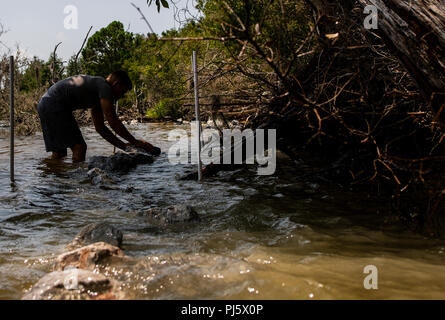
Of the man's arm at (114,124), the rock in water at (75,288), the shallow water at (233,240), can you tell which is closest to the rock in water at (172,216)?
the shallow water at (233,240)

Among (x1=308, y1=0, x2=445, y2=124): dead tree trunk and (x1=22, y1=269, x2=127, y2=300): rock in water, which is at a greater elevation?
(x1=308, y1=0, x2=445, y2=124): dead tree trunk

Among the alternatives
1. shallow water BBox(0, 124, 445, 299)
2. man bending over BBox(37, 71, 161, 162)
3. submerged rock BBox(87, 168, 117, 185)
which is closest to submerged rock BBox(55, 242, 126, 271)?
shallow water BBox(0, 124, 445, 299)

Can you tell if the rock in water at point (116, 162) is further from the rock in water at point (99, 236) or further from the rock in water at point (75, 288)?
the rock in water at point (75, 288)

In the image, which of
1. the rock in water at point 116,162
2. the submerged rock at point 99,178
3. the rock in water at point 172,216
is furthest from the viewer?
the rock in water at point 116,162

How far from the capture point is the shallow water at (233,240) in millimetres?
2229

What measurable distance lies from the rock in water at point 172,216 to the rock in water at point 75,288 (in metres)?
1.46

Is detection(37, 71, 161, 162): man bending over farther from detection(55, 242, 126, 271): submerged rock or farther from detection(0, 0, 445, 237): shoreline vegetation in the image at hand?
detection(55, 242, 126, 271): submerged rock

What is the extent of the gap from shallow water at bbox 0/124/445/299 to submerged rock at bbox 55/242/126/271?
0.43ft

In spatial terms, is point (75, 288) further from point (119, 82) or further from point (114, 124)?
point (119, 82)

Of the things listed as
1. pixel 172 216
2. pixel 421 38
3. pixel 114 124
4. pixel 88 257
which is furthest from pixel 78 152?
pixel 421 38

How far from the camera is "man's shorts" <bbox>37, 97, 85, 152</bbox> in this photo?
6559mm

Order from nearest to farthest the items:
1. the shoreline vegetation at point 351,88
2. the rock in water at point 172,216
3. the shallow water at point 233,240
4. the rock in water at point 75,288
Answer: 1. the rock in water at point 75,288
2. the shallow water at point 233,240
3. the shoreline vegetation at point 351,88
4. the rock in water at point 172,216

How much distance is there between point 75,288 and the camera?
2078mm
